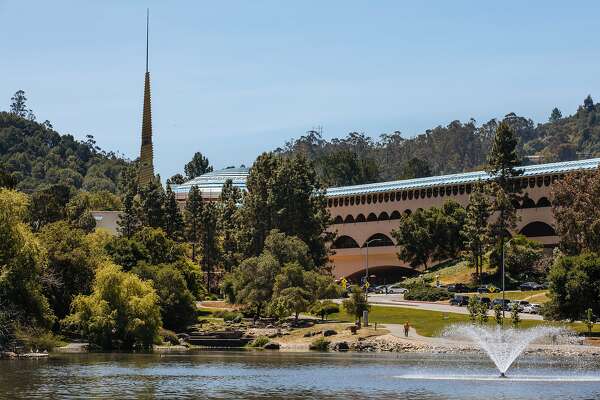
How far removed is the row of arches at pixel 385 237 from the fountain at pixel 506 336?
55.2 meters

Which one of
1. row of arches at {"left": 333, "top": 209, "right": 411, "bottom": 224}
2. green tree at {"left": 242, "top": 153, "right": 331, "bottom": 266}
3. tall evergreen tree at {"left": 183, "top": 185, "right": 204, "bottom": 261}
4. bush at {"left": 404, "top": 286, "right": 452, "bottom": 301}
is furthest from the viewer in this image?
row of arches at {"left": 333, "top": 209, "right": 411, "bottom": 224}

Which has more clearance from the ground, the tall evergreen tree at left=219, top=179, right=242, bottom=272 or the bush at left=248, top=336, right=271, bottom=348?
the tall evergreen tree at left=219, top=179, right=242, bottom=272

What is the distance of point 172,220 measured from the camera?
150 m

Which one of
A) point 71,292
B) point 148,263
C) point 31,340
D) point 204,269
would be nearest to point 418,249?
point 204,269

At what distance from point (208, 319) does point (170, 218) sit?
3352 cm

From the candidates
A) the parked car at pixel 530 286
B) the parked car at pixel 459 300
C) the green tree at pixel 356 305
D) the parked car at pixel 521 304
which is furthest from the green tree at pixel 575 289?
the parked car at pixel 530 286

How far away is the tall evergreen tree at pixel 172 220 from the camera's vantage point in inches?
5871

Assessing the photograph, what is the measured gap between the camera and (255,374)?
233ft

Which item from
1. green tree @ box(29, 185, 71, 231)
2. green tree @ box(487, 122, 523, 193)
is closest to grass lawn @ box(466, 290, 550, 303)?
green tree @ box(487, 122, 523, 193)

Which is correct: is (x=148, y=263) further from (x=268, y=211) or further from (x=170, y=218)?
(x=170, y=218)

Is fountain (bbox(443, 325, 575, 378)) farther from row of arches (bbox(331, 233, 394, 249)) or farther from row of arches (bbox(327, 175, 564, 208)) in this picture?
row of arches (bbox(331, 233, 394, 249))

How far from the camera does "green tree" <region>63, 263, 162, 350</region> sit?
297 ft

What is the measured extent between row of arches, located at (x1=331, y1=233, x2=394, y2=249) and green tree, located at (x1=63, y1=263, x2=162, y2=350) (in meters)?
83.7

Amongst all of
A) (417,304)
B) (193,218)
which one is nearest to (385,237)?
(193,218)
